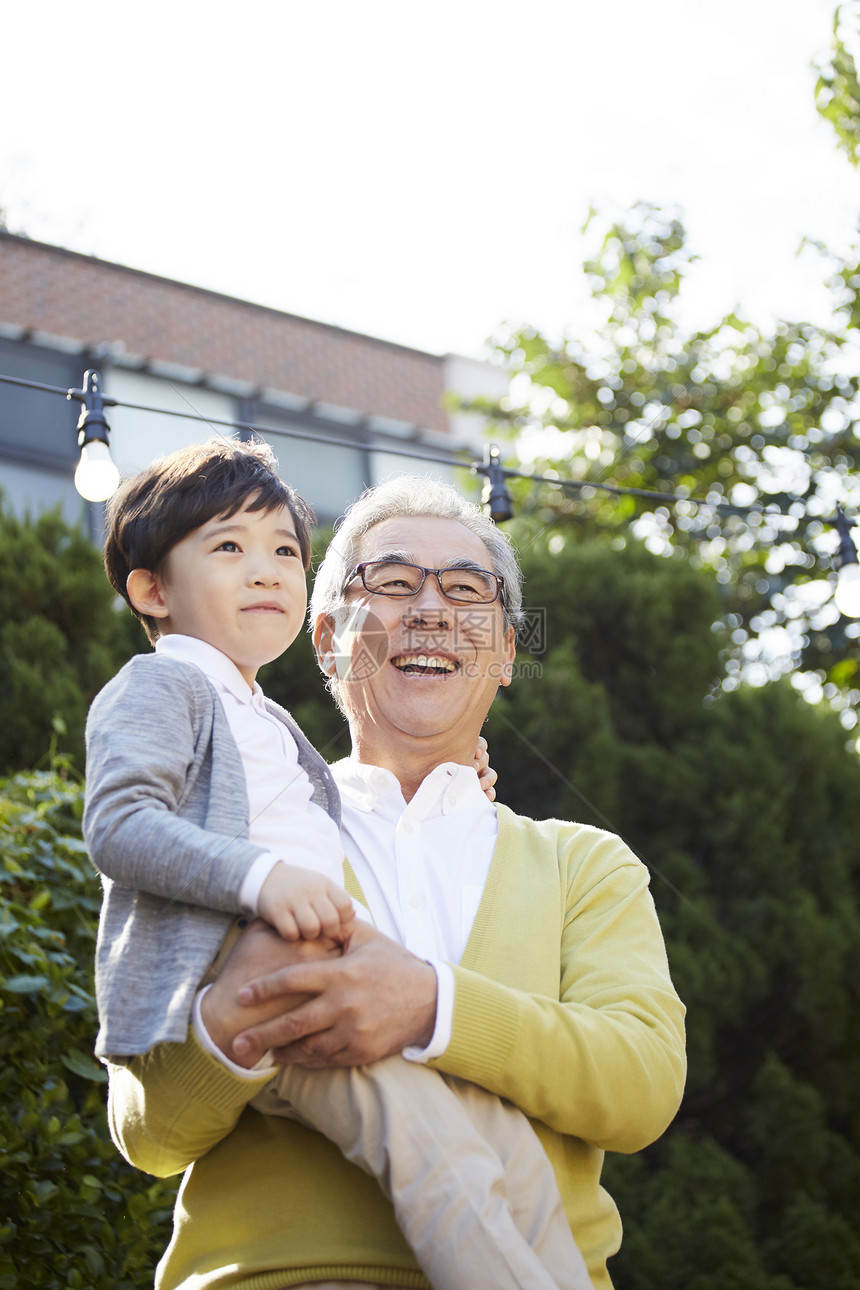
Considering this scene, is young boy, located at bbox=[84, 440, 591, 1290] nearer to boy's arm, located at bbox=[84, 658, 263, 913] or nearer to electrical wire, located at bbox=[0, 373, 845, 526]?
boy's arm, located at bbox=[84, 658, 263, 913]

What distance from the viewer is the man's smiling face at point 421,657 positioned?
248cm

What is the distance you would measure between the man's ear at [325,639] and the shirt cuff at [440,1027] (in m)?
1.09

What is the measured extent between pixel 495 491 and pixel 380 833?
6.78ft

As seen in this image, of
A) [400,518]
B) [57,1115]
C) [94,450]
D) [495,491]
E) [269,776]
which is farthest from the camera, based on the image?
[495,491]

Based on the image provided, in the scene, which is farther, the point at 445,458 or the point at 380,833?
the point at 445,458

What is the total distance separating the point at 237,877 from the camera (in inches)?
64.8

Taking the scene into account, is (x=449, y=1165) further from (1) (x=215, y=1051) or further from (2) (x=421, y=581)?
(2) (x=421, y=581)

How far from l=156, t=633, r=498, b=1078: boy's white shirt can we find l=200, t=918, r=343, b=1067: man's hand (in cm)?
2

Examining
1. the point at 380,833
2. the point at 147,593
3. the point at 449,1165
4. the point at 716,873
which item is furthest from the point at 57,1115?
the point at 716,873

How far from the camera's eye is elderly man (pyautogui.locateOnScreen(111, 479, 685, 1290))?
168 centimetres

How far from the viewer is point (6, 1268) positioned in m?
2.54

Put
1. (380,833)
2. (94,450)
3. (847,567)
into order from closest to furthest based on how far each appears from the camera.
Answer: (380,833)
(94,450)
(847,567)

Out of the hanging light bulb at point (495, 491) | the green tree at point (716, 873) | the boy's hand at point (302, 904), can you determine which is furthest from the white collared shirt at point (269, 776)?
the green tree at point (716, 873)

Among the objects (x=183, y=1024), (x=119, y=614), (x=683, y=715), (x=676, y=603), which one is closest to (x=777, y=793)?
(x=683, y=715)
